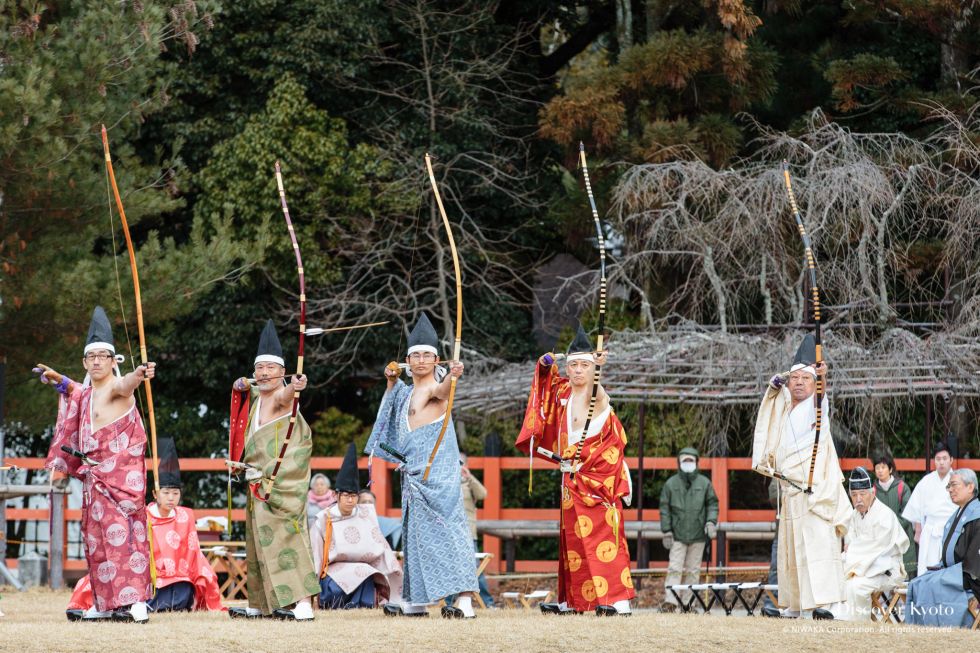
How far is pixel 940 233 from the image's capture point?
15734 millimetres

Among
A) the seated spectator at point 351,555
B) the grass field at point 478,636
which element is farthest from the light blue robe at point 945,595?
the seated spectator at point 351,555

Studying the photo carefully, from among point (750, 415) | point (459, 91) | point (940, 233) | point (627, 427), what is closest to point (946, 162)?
point (940, 233)

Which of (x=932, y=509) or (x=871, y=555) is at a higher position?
(x=932, y=509)

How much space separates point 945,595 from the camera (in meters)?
9.31

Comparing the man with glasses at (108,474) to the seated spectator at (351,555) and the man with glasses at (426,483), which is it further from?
the seated spectator at (351,555)

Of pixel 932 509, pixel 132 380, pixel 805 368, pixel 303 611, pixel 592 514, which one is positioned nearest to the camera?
pixel 132 380

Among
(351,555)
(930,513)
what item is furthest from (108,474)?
(930,513)

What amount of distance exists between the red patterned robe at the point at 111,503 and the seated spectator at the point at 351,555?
279cm

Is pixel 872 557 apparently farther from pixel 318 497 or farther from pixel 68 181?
pixel 68 181

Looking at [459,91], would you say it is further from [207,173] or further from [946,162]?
[946,162]

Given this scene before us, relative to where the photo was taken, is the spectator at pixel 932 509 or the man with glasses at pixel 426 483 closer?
the man with glasses at pixel 426 483

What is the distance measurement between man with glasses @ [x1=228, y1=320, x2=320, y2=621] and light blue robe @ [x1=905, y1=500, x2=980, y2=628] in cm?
389

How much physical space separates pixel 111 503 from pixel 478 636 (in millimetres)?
2271

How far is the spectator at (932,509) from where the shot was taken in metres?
11.2
